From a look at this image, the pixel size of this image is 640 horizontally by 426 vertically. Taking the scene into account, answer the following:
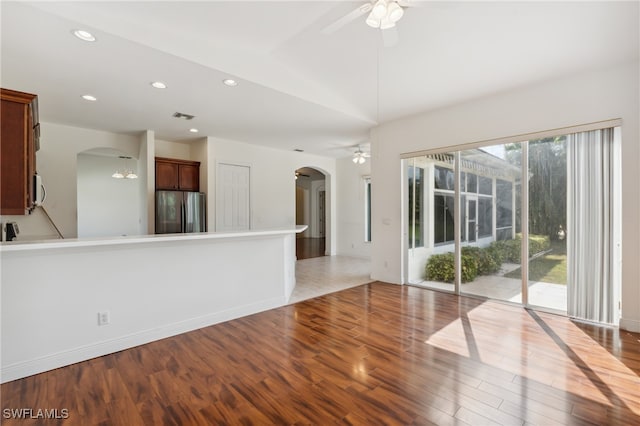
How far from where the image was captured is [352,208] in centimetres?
851

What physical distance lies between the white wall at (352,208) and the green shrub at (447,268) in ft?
9.74

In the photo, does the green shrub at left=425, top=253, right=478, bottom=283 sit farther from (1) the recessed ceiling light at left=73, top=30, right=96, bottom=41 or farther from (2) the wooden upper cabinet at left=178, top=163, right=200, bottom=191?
(1) the recessed ceiling light at left=73, top=30, right=96, bottom=41

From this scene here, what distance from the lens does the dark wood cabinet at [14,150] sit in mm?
2227

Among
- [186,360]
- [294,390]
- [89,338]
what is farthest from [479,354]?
[89,338]

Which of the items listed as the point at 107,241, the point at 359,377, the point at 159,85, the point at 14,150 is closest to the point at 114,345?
the point at 107,241

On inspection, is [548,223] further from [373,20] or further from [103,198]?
[103,198]

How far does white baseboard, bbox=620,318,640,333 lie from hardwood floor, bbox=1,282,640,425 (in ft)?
0.40

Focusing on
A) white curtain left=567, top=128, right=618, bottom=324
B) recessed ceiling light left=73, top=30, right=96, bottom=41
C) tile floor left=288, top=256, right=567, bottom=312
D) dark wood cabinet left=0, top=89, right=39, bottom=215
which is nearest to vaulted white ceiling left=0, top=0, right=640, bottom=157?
recessed ceiling light left=73, top=30, right=96, bottom=41

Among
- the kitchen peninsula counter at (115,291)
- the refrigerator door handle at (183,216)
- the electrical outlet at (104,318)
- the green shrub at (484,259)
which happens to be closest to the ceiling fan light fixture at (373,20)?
the kitchen peninsula counter at (115,291)

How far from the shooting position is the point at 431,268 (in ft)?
17.0

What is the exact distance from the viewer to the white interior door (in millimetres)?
6328

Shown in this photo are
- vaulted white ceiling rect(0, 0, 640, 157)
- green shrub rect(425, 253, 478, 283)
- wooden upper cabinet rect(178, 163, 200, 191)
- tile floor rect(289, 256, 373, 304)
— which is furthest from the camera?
wooden upper cabinet rect(178, 163, 200, 191)

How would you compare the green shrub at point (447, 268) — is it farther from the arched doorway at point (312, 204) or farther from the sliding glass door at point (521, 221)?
the arched doorway at point (312, 204)

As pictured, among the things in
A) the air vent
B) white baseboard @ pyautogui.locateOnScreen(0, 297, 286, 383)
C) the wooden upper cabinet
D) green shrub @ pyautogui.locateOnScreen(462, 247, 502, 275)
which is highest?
Answer: the air vent
